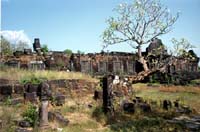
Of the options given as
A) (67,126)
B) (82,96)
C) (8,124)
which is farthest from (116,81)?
(8,124)

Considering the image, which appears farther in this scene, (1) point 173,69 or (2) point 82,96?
(1) point 173,69

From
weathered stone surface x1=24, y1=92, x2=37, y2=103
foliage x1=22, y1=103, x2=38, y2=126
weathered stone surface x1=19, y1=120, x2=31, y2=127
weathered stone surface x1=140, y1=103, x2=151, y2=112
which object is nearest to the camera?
weathered stone surface x1=19, y1=120, x2=31, y2=127

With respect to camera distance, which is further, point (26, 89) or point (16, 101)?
point (26, 89)

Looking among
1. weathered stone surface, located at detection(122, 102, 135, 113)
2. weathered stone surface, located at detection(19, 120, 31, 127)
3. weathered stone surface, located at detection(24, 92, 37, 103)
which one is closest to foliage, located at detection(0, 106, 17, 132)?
weathered stone surface, located at detection(19, 120, 31, 127)

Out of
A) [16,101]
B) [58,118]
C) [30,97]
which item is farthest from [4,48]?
[58,118]

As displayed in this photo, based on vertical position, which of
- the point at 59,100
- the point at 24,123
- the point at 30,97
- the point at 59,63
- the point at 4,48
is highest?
the point at 4,48

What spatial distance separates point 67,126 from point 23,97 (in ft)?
12.5

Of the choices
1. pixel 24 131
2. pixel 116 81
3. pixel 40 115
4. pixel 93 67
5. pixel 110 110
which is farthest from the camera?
pixel 93 67

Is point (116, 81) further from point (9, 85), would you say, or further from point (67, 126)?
point (67, 126)

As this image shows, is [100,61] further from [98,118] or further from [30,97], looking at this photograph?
[98,118]

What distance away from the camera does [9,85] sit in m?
13.3

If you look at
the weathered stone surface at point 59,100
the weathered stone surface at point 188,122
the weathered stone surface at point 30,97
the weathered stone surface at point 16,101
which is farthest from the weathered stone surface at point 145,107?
Answer: the weathered stone surface at point 16,101

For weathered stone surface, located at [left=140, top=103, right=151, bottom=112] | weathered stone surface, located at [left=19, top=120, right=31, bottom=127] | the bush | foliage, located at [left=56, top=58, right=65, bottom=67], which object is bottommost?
weathered stone surface, located at [left=19, top=120, right=31, bottom=127]

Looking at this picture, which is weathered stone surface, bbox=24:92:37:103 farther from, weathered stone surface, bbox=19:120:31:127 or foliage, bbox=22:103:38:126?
weathered stone surface, bbox=19:120:31:127
